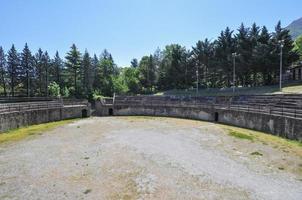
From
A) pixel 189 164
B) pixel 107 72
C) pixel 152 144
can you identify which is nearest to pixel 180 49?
pixel 107 72

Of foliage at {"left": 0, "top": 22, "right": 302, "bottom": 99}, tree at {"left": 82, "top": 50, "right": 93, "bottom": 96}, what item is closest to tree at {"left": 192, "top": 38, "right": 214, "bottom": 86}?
foliage at {"left": 0, "top": 22, "right": 302, "bottom": 99}

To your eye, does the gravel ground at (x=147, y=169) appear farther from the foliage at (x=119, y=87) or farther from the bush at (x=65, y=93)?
the foliage at (x=119, y=87)

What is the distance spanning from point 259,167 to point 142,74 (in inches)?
2422

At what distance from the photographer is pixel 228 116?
25.8 m

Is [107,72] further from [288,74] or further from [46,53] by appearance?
[288,74]

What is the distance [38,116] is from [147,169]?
19326mm

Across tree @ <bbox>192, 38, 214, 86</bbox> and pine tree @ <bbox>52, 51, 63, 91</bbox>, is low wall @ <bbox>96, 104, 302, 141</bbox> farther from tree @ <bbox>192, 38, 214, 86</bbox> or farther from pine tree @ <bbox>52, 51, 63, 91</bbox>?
pine tree @ <bbox>52, 51, 63, 91</bbox>

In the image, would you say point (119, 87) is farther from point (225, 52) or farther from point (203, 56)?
A: point (225, 52)

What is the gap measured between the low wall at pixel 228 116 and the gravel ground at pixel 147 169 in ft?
9.14

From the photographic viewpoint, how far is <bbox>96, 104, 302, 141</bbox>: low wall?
16672mm

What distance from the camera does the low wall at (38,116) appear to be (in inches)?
832

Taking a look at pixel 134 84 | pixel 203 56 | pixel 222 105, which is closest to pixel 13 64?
pixel 134 84

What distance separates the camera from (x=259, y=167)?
11.1 meters

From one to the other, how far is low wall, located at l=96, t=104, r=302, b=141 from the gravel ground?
9.14ft
